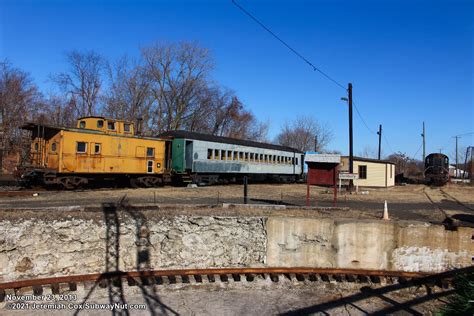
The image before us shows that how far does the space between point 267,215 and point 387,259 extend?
3.76 metres

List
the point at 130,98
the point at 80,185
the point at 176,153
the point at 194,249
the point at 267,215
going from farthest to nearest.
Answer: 1. the point at 130,98
2. the point at 176,153
3. the point at 80,185
4. the point at 267,215
5. the point at 194,249

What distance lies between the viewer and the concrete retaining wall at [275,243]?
10781mm

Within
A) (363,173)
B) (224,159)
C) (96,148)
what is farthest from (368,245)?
(363,173)

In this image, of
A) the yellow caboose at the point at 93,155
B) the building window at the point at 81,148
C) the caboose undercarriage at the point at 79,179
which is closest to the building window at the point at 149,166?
the yellow caboose at the point at 93,155

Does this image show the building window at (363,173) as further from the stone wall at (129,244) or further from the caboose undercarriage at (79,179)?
the stone wall at (129,244)

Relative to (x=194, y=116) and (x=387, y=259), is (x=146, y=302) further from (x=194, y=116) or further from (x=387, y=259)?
(x=194, y=116)

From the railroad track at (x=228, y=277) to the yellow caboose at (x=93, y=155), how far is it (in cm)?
914

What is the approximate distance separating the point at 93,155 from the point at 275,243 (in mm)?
10932

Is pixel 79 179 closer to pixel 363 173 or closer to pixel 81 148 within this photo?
pixel 81 148

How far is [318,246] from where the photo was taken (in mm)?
11609

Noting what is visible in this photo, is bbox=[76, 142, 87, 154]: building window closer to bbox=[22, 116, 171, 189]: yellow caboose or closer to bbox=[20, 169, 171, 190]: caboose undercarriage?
bbox=[22, 116, 171, 189]: yellow caboose

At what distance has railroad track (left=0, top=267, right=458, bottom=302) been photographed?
9.16m

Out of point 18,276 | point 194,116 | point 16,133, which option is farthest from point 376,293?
point 194,116

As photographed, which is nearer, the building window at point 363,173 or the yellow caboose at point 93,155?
the yellow caboose at point 93,155
